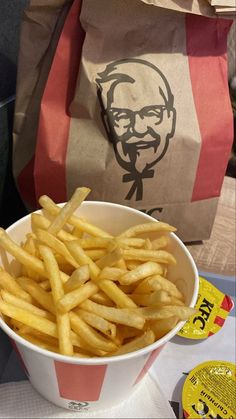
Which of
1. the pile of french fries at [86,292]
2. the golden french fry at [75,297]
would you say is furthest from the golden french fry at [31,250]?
the golden french fry at [75,297]

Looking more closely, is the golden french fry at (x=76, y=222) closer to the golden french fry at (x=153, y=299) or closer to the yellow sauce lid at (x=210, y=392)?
the golden french fry at (x=153, y=299)

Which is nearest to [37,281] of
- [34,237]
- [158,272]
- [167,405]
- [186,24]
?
[34,237]

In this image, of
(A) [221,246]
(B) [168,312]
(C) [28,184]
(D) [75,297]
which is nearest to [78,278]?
(D) [75,297]

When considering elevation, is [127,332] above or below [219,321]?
above

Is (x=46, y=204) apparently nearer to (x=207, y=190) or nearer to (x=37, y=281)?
(x=37, y=281)

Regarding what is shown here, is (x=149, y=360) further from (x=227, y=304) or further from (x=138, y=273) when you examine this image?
(x=227, y=304)

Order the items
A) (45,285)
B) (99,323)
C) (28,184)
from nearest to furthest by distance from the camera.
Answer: (99,323) → (45,285) → (28,184)

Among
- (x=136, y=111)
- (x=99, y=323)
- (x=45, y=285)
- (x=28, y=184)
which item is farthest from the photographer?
(x=28, y=184)
